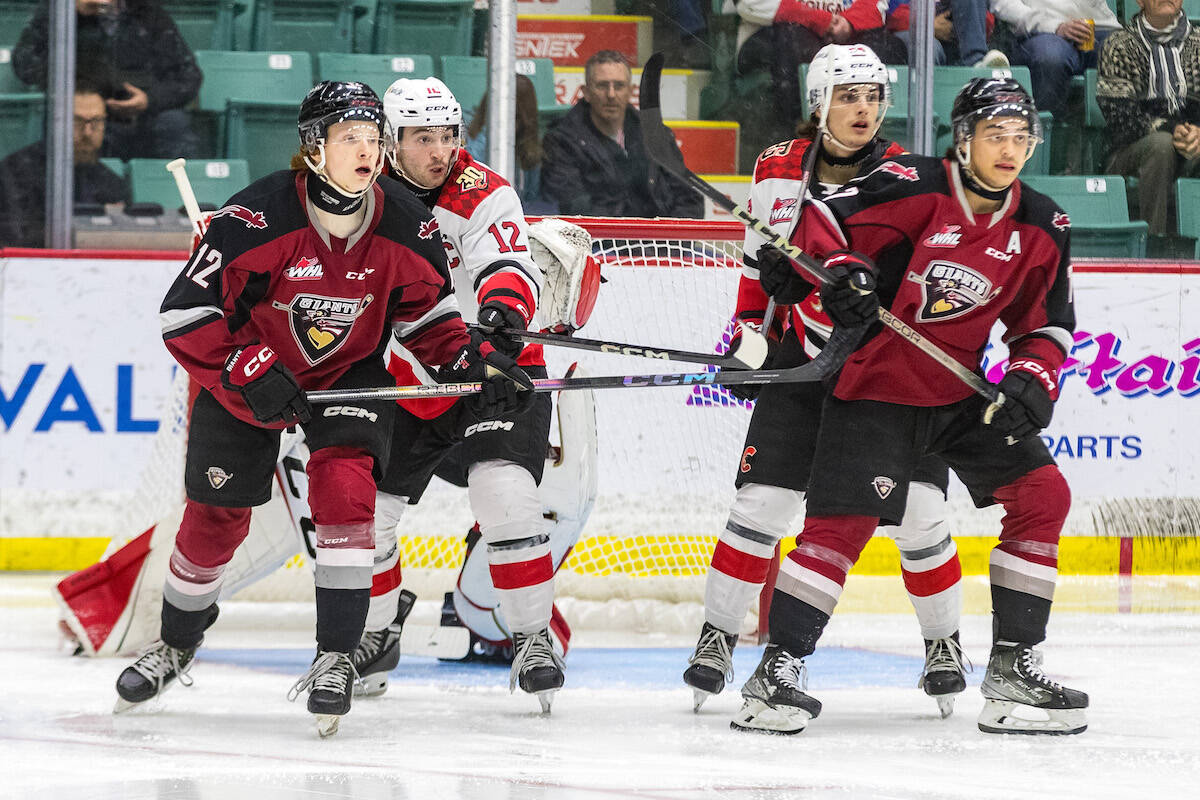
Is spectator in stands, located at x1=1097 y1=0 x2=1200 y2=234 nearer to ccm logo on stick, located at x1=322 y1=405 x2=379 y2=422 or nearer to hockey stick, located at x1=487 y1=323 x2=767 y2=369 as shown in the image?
hockey stick, located at x1=487 y1=323 x2=767 y2=369

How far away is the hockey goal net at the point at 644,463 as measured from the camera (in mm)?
3686

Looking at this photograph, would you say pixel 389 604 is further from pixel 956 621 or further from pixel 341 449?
pixel 956 621

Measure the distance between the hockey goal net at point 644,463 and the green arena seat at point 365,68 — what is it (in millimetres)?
875

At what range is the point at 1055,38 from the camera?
4320 mm

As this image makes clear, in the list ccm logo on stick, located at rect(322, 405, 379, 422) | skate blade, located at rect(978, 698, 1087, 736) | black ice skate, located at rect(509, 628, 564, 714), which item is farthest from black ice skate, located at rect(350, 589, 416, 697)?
skate blade, located at rect(978, 698, 1087, 736)

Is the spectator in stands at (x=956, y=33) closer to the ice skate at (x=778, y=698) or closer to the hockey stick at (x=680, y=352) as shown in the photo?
the hockey stick at (x=680, y=352)

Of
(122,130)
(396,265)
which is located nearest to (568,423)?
(396,265)

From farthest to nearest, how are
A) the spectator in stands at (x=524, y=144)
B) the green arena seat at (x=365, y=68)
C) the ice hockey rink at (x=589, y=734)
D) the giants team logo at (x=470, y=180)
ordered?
the green arena seat at (x=365, y=68) < the spectator in stands at (x=524, y=144) < the giants team logo at (x=470, y=180) < the ice hockey rink at (x=589, y=734)

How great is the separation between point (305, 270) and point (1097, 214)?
100 inches

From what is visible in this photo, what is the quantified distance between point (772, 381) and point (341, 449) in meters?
0.71

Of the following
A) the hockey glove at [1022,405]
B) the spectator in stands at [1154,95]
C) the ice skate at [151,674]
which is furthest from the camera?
the spectator in stands at [1154,95]

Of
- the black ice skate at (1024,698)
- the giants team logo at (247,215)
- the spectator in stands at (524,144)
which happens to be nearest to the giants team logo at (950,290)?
the black ice skate at (1024,698)

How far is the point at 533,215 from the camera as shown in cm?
389

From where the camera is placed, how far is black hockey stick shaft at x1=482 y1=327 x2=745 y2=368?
2615 mm
